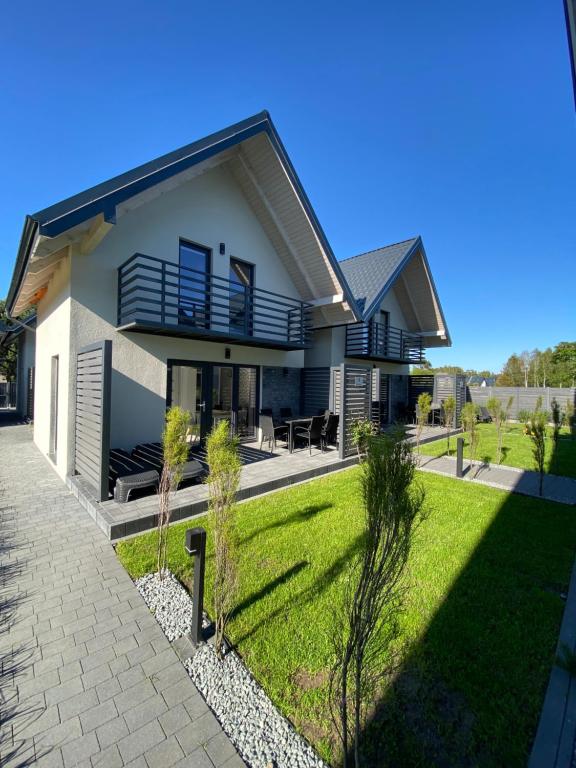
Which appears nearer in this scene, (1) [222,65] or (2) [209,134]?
(2) [209,134]

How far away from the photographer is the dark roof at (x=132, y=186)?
5.46 meters

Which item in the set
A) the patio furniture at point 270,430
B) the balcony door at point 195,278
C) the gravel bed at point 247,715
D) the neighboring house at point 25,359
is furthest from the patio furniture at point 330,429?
the neighboring house at point 25,359

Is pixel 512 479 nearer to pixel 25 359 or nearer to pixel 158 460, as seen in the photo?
pixel 158 460

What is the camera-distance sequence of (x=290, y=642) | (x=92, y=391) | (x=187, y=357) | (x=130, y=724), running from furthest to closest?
(x=187, y=357)
(x=92, y=391)
(x=290, y=642)
(x=130, y=724)

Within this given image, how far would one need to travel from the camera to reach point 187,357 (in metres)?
9.12

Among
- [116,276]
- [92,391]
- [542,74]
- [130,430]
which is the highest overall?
[542,74]

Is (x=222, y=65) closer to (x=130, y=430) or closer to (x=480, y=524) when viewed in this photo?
(x=130, y=430)

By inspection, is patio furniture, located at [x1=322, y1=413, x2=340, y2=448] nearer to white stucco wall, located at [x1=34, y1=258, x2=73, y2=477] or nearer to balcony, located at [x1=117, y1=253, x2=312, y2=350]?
balcony, located at [x1=117, y1=253, x2=312, y2=350]

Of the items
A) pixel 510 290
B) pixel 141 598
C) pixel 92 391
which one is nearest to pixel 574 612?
pixel 141 598

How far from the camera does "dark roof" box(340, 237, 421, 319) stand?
46.0 feet

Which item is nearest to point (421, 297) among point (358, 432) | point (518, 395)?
point (518, 395)

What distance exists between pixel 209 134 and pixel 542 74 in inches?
304

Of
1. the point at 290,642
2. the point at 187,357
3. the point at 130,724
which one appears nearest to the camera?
the point at 130,724

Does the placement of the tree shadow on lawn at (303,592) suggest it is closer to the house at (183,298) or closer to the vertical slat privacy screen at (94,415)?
the house at (183,298)
